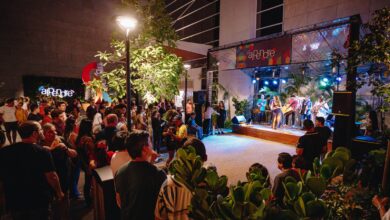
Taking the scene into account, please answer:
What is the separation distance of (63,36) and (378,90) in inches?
733

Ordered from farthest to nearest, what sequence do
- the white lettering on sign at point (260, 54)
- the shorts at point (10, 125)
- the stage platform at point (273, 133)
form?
1. the white lettering on sign at point (260, 54)
2. the stage platform at point (273, 133)
3. the shorts at point (10, 125)

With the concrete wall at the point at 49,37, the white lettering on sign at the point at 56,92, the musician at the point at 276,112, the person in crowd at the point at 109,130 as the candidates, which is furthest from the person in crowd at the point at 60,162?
the white lettering on sign at the point at 56,92

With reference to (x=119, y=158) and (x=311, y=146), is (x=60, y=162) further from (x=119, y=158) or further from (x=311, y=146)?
(x=311, y=146)

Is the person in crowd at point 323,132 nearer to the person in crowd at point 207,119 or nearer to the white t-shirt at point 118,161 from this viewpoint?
the white t-shirt at point 118,161

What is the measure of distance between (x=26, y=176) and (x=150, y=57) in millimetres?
4597

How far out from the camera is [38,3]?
16266 mm

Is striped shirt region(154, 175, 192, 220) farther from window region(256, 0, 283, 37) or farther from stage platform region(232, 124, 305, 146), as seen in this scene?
window region(256, 0, 283, 37)

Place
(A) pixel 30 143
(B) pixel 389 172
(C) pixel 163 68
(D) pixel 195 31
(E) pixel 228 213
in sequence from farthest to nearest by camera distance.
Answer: (D) pixel 195 31 < (C) pixel 163 68 < (A) pixel 30 143 < (B) pixel 389 172 < (E) pixel 228 213

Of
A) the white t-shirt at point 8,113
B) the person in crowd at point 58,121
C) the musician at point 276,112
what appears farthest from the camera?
the musician at point 276,112

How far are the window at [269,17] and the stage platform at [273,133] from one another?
6.23 metres

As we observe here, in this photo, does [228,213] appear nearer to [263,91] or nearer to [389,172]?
[389,172]

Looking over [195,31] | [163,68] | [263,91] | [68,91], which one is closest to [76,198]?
[163,68]

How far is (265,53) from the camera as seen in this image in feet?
36.4

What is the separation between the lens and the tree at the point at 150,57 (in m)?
6.29
